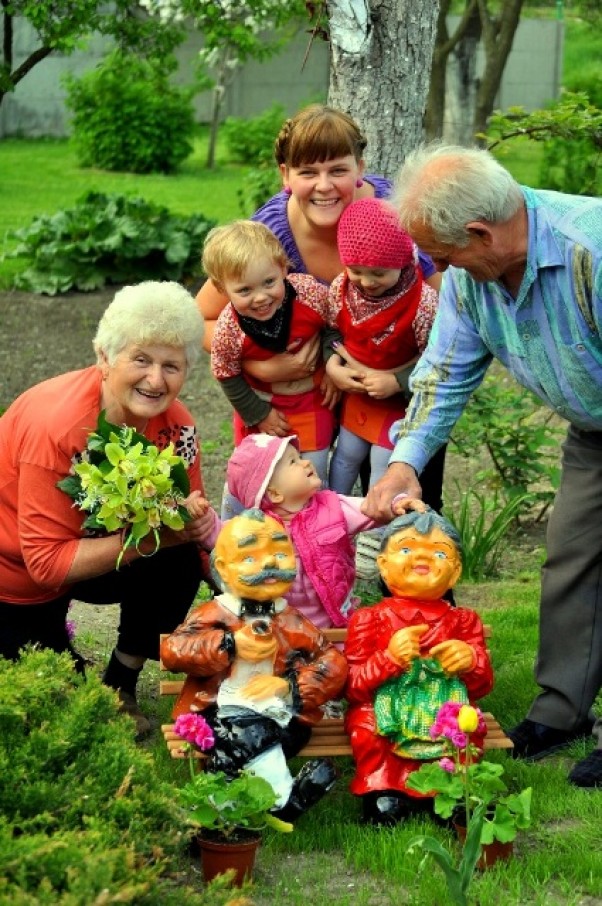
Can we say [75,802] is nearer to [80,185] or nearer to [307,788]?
[307,788]

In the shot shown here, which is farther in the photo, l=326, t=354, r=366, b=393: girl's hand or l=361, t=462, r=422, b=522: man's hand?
l=326, t=354, r=366, b=393: girl's hand

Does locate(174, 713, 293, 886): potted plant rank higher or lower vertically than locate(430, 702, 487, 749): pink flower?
lower

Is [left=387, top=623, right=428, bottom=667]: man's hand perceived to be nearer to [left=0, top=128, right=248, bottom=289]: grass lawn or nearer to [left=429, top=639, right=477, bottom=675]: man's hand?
[left=429, top=639, right=477, bottom=675]: man's hand

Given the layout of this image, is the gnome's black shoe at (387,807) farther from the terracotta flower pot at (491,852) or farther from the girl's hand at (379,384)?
the girl's hand at (379,384)

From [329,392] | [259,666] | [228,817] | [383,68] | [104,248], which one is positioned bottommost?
[228,817]

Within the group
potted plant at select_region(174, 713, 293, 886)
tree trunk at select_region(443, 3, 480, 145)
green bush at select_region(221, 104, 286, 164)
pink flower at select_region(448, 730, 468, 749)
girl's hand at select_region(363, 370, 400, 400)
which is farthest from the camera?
green bush at select_region(221, 104, 286, 164)

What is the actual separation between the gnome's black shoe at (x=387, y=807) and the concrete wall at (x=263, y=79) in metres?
19.3

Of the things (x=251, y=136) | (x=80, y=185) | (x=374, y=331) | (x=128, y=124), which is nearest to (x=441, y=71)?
(x=80, y=185)

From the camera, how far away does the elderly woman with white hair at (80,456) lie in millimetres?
4348

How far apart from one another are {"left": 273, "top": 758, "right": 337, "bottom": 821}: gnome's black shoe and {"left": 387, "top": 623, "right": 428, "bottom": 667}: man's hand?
384 mm

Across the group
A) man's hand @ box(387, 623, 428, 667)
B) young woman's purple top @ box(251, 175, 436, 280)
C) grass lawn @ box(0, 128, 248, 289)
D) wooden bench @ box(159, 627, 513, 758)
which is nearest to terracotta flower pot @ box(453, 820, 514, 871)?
wooden bench @ box(159, 627, 513, 758)

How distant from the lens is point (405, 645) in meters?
3.99

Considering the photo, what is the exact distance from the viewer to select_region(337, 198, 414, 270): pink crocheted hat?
4.47 meters

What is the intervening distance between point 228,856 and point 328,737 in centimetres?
64
